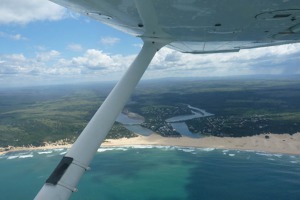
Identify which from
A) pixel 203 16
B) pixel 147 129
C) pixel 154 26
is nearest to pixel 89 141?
pixel 154 26

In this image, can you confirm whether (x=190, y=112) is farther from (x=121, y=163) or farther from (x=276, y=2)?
(x=276, y=2)

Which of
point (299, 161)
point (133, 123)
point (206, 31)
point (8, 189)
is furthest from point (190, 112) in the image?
point (206, 31)

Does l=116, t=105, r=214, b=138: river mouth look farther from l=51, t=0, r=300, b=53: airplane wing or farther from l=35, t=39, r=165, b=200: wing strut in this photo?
l=35, t=39, r=165, b=200: wing strut

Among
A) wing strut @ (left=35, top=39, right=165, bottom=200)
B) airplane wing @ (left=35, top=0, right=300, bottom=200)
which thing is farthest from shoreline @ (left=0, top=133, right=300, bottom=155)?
wing strut @ (left=35, top=39, right=165, bottom=200)

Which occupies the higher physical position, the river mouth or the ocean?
the river mouth

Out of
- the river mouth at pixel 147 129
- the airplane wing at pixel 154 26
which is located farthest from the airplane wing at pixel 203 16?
the river mouth at pixel 147 129

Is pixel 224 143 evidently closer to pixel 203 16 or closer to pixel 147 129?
pixel 147 129

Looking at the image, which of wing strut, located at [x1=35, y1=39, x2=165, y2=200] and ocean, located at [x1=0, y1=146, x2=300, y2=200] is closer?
wing strut, located at [x1=35, y1=39, x2=165, y2=200]

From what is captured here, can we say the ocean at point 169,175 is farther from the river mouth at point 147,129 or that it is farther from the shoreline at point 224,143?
the river mouth at point 147,129
